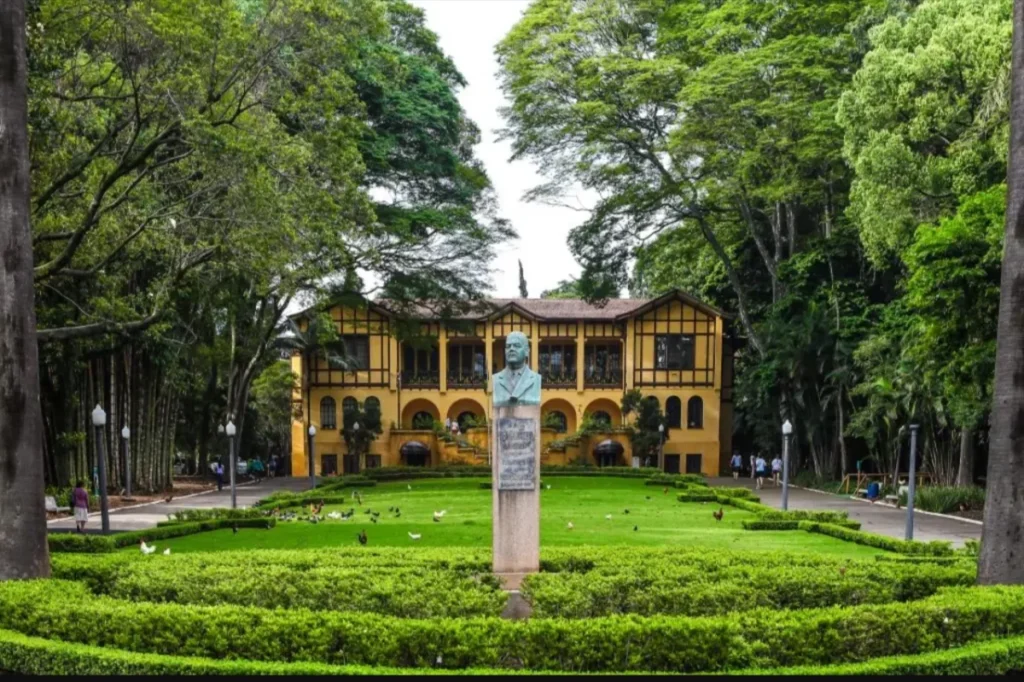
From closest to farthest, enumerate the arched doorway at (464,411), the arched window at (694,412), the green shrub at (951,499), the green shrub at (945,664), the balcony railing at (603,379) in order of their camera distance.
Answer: the green shrub at (945,664), the green shrub at (951,499), the arched window at (694,412), the balcony railing at (603,379), the arched doorway at (464,411)

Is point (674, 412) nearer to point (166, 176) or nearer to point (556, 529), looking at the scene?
point (556, 529)

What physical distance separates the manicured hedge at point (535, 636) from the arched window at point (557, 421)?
36.6m

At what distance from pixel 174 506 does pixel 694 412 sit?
1054 inches

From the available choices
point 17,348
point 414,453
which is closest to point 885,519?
point 17,348

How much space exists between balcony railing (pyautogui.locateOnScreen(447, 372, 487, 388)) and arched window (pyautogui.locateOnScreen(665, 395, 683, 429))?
9.18 metres

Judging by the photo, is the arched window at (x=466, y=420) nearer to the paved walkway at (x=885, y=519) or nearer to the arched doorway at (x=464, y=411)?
the arched doorway at (x=464, y=411)

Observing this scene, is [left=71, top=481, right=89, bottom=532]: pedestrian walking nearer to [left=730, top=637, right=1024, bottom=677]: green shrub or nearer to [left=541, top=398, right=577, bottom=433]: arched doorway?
[left=730, top=637, right=1024, bottom=677]: green shrub

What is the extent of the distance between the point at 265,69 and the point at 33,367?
7.76 meters

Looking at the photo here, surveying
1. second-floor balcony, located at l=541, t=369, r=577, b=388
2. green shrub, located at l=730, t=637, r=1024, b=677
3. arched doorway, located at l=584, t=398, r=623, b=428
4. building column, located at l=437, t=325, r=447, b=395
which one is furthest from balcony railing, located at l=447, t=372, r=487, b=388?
green shrub, located at l=730, t=637, r=1024, b=677

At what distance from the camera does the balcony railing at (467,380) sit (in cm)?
4666

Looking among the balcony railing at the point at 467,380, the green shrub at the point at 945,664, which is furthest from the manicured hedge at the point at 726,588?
the balcony railing at the point at 467,380

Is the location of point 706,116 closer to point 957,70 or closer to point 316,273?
point 957,70

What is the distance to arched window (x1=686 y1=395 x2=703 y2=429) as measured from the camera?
45562 mm

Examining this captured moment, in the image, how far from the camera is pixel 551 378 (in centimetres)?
4656
